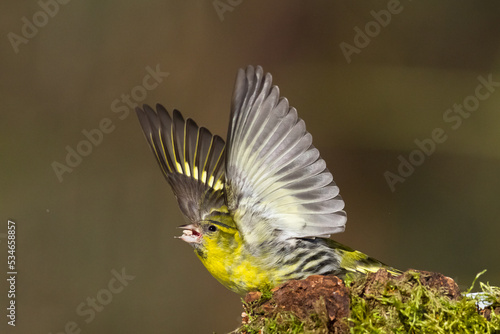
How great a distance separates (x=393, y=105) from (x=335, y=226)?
127 inches

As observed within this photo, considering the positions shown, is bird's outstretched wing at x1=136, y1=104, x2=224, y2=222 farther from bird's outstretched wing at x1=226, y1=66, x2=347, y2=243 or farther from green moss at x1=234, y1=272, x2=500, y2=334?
green moss at x1=234, y1=272, x2=500, y2=334

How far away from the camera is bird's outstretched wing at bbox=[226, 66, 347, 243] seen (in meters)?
2.65

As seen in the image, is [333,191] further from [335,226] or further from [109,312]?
[109,312]

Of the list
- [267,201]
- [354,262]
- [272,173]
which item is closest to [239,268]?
[267,201]

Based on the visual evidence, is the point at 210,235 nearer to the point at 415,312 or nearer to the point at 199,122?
the point at 415,312

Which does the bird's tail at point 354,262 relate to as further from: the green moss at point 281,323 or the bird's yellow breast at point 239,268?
the green moss at point 281,323

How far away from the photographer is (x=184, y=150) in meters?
3.22

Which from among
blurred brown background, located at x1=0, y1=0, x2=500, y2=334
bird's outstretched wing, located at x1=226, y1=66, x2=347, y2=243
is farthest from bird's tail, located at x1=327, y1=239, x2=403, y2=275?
blurred brown background, located at x1=0, y1=0, x2=500, y2=334

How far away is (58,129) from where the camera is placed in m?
5.12

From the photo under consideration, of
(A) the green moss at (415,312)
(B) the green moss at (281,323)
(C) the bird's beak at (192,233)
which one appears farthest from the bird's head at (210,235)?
(A) the green moss at (415,312)

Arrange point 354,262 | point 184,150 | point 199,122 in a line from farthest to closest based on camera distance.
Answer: point 199,122 → point 184,150 → point 354,262

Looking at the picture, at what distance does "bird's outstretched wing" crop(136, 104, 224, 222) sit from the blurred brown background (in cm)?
209

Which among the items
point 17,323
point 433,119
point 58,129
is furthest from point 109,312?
point 433,119

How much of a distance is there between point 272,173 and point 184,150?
0.72 metres
